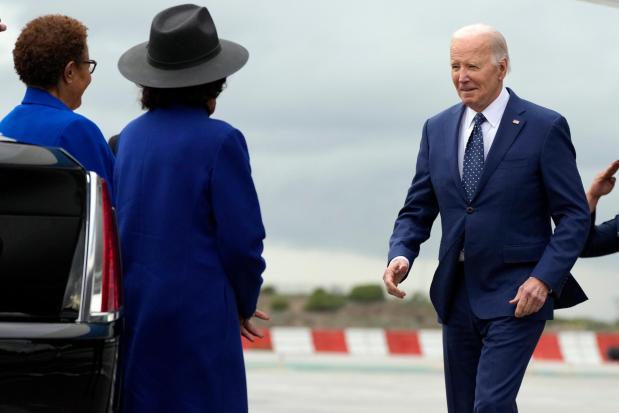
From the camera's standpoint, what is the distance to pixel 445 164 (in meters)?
5.48

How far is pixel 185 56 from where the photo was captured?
187 inches

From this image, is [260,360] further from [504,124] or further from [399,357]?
[504,124]

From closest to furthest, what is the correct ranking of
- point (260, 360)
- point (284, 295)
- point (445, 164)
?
point (445, 164)
point (260, 360)
point (284, 295)

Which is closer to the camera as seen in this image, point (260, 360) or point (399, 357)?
point (260, 360)

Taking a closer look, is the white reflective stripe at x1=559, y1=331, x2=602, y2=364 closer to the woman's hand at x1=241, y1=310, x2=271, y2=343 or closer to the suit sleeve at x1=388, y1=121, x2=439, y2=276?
the suit sleeve at x1=388, y1=121, x2=439, y2=276

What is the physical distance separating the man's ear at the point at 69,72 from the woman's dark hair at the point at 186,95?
69 cm

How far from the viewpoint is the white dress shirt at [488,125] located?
546 cm

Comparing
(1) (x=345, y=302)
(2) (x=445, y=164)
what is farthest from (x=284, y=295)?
(2) (x=445, y=164)

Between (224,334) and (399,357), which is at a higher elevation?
(224,334)

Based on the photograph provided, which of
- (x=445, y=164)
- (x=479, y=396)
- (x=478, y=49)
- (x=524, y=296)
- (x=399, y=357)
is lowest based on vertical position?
(x=399, y=357)

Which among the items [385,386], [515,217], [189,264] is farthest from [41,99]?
[385,386]

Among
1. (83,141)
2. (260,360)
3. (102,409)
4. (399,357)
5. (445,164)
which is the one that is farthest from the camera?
(399,357)

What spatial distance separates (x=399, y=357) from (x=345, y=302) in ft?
85.1

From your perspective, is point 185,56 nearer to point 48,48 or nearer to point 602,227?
point 48,48
